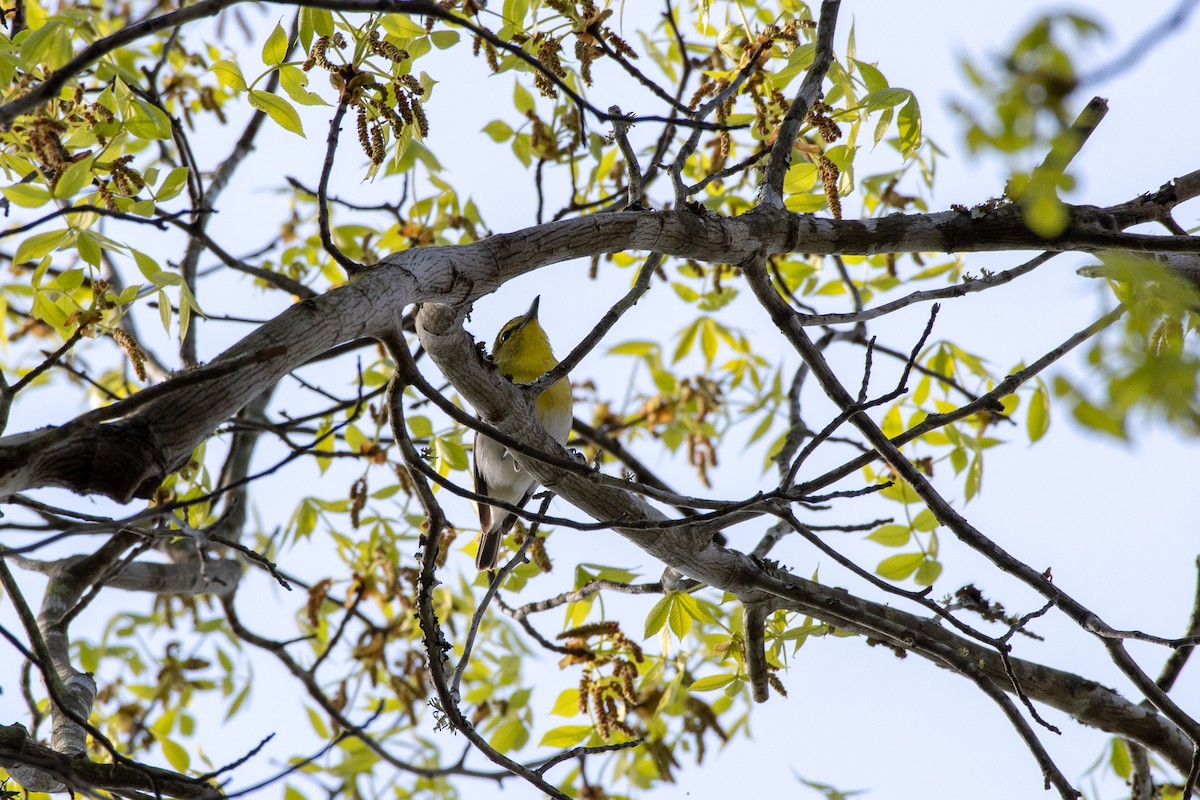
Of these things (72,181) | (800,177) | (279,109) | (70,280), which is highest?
(800,177)

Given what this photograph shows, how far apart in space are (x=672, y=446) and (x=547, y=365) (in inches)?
39.7

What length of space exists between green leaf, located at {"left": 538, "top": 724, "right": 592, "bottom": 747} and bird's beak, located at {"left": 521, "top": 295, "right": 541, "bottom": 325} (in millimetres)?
2325

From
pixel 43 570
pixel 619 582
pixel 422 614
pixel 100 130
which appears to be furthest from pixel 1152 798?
pixel 43 570

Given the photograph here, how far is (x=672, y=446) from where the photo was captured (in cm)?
563

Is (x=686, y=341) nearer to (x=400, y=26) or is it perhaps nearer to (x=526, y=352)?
(x=526, y=352)

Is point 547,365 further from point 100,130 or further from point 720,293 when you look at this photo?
point 100,130

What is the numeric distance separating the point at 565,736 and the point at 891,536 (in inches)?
58.0

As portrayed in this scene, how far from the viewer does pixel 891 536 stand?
11.5 ft

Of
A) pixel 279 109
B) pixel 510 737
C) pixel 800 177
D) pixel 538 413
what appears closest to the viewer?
pixel 279 109

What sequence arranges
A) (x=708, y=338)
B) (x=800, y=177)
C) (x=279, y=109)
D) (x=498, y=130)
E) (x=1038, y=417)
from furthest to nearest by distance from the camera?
(x=708, y=338)
(x=498, y=130)
(x=1038, y=417)
(x=800, y=177)
(x=279, y=109)

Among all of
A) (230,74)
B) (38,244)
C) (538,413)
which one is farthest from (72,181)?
(538,413)

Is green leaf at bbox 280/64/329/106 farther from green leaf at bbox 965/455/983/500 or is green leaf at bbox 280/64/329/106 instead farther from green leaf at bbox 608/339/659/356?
green leaf at bbox 608/339/659/356

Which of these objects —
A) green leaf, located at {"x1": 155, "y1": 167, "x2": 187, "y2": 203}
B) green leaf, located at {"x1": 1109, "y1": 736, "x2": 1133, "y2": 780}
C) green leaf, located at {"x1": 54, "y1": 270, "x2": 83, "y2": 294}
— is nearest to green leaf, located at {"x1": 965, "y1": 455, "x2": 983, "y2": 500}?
green leaf, located at {"x1": 1109, "y1": 736, "x2": 1133, "y2": 780}

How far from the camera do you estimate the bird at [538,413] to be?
15.2 feet
